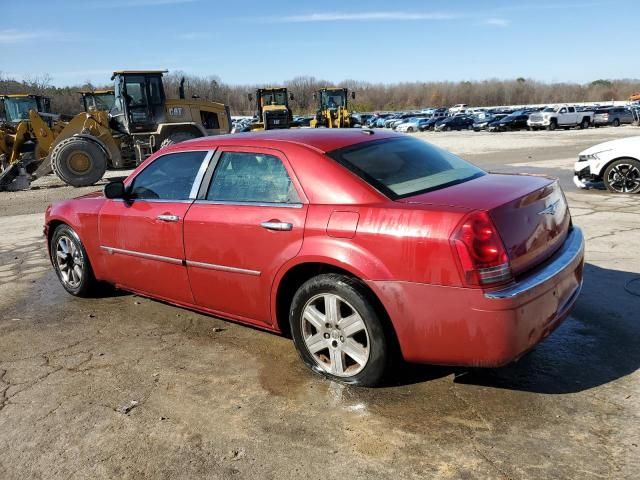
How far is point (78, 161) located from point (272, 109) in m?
15.8

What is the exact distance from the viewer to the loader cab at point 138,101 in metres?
15.9

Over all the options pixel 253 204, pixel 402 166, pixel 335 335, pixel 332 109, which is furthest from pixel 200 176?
pixel 332 109

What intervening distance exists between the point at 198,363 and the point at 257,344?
0.49m

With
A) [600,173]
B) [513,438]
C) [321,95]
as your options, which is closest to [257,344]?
[513,438]

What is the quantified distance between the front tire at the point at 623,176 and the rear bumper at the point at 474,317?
24.8 ft

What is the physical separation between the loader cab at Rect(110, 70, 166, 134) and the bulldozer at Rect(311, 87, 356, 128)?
18.4 m

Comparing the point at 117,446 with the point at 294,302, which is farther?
the point at 294,302

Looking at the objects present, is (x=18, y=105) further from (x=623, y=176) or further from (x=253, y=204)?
(x=253, y=204)

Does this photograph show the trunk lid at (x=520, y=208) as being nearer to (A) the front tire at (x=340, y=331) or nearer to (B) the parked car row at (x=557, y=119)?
(A) the front tire at (x=340, y=331)

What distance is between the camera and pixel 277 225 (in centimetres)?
349

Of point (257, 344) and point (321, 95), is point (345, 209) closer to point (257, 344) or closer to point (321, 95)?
point (257, 344)

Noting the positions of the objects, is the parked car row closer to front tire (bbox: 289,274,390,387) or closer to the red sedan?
the red sedan

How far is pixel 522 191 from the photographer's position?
3219 mm

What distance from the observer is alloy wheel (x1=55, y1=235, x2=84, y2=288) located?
5.33 m
